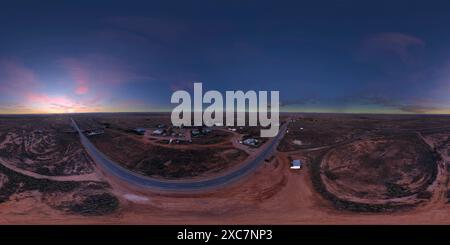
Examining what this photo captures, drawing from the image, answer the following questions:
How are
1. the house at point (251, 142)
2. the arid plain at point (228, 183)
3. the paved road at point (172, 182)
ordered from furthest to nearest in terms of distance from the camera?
1. the house at point (251, 142)
2. the paved road at point (172, 182)
3. the arid plain at point (228, 183)

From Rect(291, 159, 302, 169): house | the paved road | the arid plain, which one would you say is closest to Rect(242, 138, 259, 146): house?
the arid plain

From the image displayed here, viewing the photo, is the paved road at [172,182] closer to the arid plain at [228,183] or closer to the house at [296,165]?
the arid plain at [228,183]

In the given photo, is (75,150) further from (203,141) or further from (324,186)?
(324,186)

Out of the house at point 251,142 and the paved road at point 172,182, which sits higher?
the house at point 251,142

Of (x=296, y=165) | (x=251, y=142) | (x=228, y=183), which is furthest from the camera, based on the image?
(x=251, y=142)

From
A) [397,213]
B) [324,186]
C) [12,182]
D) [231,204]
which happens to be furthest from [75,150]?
[397,213]

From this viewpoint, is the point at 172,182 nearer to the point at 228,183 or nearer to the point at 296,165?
the point at 228,183

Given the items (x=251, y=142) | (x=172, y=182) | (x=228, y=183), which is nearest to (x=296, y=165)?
(x=228, y=183)

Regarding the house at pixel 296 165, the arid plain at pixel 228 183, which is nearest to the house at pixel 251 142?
the arid plain at pixel 228 183

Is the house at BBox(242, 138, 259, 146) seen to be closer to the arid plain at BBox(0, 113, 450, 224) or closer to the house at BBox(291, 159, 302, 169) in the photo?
the arid plain at BBox(0, 113, 450, 224)

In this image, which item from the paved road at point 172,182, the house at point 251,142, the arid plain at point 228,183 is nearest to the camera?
the arid plain at point 228,183

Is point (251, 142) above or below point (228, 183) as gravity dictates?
above
